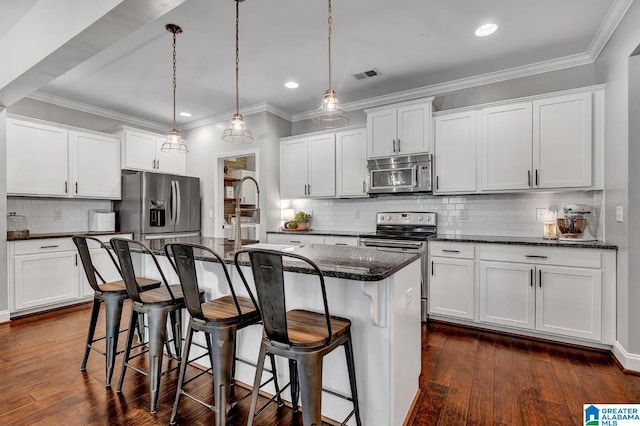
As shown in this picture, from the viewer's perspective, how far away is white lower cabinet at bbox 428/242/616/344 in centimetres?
278

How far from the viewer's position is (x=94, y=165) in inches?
177

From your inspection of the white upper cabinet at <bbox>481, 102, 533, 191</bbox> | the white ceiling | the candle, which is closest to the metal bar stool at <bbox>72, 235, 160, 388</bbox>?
the white ceiling

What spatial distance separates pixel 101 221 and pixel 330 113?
13.0 feet

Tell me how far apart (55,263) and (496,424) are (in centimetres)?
474

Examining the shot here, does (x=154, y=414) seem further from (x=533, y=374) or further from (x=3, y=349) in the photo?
(x=533, y=374)

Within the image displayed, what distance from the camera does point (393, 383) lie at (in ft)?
5.51

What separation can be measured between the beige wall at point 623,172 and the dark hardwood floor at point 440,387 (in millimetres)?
439

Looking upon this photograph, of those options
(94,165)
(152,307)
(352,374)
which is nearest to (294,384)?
(352,374)

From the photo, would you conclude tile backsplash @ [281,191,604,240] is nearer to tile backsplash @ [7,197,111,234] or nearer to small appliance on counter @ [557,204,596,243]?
small appliance on counter @ [557,204,596,243]

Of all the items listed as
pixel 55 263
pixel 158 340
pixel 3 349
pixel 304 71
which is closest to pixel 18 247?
pixel 55 263

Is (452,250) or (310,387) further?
(452,250)

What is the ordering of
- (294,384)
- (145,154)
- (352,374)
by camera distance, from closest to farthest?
(352,374)
(294,384)
(145,154)

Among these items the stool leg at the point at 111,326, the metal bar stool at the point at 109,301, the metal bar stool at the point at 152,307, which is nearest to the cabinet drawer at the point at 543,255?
the metal bar stool at the point at 152,307

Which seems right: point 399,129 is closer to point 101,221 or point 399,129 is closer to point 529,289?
point 529,289
